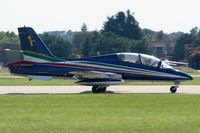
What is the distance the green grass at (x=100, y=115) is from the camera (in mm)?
15320

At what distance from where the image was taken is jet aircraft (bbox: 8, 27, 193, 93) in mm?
32250

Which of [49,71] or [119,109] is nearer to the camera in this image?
[119,109]

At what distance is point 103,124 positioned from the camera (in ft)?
52.6

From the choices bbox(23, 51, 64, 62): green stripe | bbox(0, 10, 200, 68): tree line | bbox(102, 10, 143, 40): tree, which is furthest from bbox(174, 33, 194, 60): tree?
bbox(23, 51, 64, 62): green stripe

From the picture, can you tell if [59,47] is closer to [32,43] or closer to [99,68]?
[32,43]

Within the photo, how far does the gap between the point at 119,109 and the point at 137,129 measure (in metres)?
4.86

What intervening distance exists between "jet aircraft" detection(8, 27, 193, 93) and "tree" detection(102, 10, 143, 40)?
5103 inches

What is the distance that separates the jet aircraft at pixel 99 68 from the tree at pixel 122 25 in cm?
12961

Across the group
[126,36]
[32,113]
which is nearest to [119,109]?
[32,113]

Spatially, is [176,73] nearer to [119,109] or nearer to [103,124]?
[119,109]

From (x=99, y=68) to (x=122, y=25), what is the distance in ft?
432

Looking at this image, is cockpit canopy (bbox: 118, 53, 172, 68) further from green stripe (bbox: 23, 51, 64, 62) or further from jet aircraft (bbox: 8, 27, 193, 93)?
green stripe (bbox: 23, 51, 64, 62)

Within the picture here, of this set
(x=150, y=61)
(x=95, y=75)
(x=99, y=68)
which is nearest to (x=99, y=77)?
(x=95, y=75)

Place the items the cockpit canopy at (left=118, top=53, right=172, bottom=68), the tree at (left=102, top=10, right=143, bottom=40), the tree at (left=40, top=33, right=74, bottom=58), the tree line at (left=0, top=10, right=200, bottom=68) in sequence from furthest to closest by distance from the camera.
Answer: the tree at (left=102, top=10, right=143, bottom=40) < the tree line at (left=0, top=10, right=200, bottom=68) < the tree at (left=40, top=33, right=74, bottom=58) < the cockpit canopy at (left=118, top=53, right=172, bottom=68)
